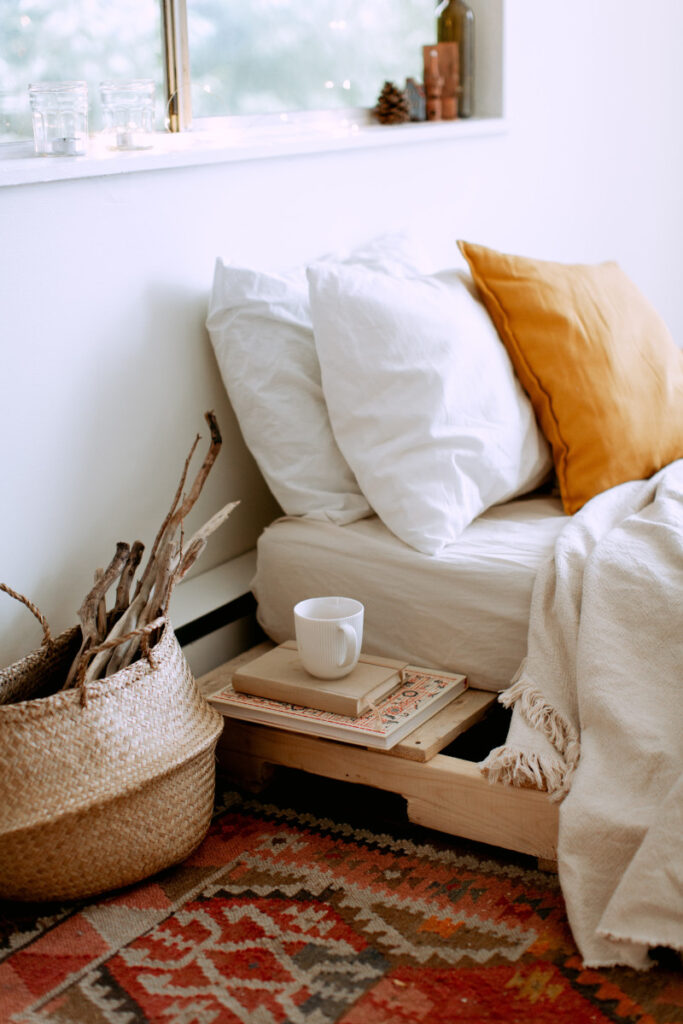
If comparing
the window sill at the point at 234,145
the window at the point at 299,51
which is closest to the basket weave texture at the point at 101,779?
the window sill at the point at 234,145

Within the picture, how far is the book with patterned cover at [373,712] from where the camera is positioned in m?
1.60

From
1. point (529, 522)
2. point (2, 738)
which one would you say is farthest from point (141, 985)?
point (529, 522)

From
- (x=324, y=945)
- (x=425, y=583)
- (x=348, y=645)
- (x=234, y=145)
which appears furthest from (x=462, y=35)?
(x=324, y=945)

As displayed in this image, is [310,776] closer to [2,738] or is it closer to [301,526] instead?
[301,526]

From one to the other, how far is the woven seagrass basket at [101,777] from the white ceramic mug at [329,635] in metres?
0.17

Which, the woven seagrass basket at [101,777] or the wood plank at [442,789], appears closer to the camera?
the woven seagrass basket at [101,777]

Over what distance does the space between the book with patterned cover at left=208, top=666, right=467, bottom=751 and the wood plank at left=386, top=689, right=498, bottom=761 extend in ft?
0.04

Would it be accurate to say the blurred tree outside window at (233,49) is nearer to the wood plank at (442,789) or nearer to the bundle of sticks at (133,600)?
the bundle of sticks at (133,600)

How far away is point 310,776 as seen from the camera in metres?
1.88

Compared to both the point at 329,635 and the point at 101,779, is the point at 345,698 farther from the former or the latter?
the point at 101,779

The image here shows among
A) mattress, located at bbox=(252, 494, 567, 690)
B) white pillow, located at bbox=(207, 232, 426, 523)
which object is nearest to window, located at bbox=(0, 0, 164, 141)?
white pillow, located at bbox=(207, 232, 426, 523)

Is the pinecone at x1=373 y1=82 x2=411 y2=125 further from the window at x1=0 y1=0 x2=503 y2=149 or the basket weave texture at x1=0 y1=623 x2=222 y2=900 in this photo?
the basket weave texture at x1=0 y1=623 x2=222 y2=900

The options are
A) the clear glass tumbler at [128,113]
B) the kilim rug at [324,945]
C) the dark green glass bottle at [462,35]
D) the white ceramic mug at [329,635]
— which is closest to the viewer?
the kilim rug at [324,945]

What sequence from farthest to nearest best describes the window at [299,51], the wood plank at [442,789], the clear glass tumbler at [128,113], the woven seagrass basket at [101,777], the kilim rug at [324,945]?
the window at [299,51] < the clear glass tumbler at [128,113] < the wood plank at [442,789] < the woven seagrass basket at [101,777] < the kilim rug at [324,945]
